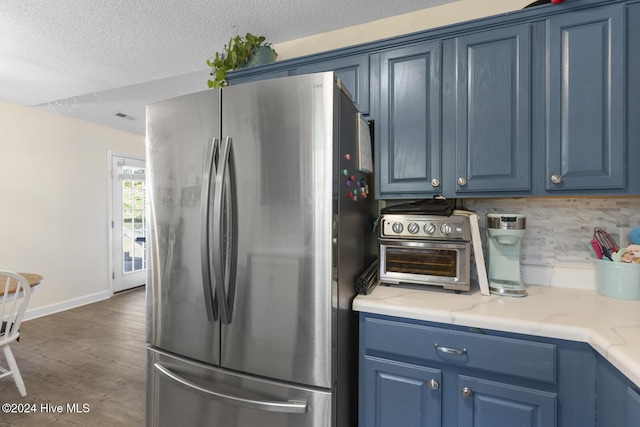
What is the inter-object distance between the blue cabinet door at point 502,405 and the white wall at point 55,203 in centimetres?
466

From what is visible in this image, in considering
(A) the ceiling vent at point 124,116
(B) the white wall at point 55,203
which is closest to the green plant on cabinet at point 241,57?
(A) the ceiling vent at point 124,116

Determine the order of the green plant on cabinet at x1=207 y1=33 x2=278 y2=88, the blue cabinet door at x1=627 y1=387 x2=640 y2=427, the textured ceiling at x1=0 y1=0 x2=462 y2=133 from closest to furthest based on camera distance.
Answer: the blue cabinet door at x1=627 y1=387 x2=640 y2=427 < the textured ceiling at x1=0 y1=0 x2=462 y2=133 < the green plant on cabinet at x1=207 y1=33 x2=278 y2=88

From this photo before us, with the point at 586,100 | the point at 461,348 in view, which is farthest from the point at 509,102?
the point at 461,348

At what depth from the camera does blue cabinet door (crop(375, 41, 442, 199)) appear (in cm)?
150

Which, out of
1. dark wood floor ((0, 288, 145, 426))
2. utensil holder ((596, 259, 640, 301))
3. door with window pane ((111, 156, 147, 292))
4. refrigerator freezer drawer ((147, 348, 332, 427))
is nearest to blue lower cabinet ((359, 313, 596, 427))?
refrigerator freezer drawer ((147, 348, 332, 427))

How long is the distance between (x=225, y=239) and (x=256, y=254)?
15cm

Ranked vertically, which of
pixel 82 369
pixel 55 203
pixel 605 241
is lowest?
pixel 82 369

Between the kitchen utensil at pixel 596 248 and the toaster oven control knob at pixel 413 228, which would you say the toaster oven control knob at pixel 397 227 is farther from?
the kitchen utensil at pixel 596 248

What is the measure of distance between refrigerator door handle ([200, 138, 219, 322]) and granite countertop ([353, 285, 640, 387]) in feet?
1.99

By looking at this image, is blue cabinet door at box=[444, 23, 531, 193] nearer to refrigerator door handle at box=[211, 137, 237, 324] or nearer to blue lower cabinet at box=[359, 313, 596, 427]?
blue lower cabinet at box=[359, 313, 596, 427]

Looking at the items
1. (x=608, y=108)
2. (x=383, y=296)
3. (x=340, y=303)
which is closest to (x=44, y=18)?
(x=340, y=303)

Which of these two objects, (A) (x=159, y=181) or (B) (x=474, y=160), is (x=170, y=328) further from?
(B) (x=474, y=160)

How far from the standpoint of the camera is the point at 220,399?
4.07 feet

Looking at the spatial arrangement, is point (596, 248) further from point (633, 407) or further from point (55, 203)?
point (55, 203)
